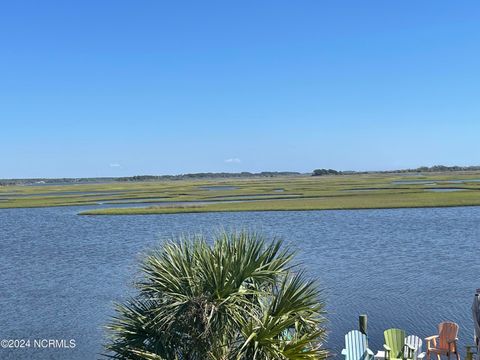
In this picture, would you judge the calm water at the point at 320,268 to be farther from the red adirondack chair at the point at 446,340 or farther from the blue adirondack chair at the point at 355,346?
the blue adirondack chair at the point at 355,346

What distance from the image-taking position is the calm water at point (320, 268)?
19.0m

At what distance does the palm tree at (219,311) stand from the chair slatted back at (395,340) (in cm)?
373

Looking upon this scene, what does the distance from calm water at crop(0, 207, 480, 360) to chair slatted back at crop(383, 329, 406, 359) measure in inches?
90.3

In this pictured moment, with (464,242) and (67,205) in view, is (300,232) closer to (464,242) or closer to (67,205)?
(464,242)

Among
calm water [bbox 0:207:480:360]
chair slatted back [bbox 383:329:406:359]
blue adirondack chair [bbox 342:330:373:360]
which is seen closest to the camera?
blue adirondack chair [bbox 342:330:373:360]

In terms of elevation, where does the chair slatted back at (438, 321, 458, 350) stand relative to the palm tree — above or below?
below

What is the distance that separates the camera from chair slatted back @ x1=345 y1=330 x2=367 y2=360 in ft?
41.9

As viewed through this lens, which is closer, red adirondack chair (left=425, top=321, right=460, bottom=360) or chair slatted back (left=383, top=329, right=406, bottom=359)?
chair slatted back (left=383, top=329, right=406, bottom=359)

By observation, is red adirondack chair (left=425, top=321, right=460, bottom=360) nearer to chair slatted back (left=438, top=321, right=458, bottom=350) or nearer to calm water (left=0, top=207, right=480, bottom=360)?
chair slatted back (left=438, top=321, right=458, bottom=350)

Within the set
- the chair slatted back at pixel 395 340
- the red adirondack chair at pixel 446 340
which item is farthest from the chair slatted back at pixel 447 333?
the chair slatted back at pixel 395 340

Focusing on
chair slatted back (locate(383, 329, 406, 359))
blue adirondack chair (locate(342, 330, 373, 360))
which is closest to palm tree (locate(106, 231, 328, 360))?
blue adirondack chair (locate(342, 330, 373, 360))

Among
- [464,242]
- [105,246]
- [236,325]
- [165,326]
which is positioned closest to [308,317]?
[236,325]

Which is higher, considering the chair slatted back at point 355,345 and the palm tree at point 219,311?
the palm tree at point 219,311

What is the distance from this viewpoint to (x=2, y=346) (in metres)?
18.1
